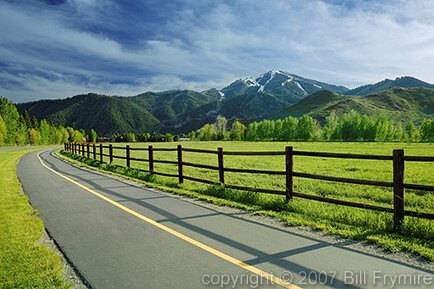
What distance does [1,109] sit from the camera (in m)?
93.0

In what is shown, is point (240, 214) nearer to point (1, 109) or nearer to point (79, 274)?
point (79, 274)

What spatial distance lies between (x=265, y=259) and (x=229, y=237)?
121 cm

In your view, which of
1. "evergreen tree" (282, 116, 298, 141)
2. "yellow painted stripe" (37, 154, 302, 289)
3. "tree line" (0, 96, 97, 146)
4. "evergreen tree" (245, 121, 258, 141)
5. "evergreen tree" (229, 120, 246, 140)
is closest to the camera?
"yellow painted stripe" (37, 154, 302, 289)

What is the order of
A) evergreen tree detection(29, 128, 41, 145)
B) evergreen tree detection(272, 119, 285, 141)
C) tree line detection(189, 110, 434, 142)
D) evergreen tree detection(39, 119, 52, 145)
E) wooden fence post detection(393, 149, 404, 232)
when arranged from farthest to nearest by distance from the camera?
evergreen tree detection(272, 119, 285, 141), evergreen tree detection(39, 119, 52, 145), evergreen tree detection(29, 128, 41, 145), tree line detection(189, 110, 434, 142), wooden fence post detection(393, 149, 404, 232)

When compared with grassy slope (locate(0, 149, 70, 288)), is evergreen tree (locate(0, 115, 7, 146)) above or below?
above

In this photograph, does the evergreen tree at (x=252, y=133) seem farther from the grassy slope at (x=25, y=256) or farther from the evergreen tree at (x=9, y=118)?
the grassy slope at (x=25, y=256)

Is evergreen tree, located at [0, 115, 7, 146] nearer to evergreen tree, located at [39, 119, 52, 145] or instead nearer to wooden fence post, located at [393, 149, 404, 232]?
evergreen tree, located at [39, 119, 52, 145]

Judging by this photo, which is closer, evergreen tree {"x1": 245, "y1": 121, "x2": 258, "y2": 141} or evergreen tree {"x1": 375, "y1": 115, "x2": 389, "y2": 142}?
evergreen tree {"x1": 375, "y1": 115, "x2": 389, "y2": 142}

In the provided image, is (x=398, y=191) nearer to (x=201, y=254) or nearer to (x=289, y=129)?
(x=201, y=254)

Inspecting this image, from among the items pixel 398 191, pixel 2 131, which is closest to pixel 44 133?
pixel 2 131

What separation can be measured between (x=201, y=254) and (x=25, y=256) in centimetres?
293

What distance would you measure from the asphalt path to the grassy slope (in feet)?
1.00

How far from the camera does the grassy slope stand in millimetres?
4145

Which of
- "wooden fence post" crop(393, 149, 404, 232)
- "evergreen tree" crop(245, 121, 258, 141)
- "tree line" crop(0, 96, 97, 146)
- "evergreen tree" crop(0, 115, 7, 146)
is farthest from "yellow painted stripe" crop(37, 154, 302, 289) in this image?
"evergreen tree" crop(245, 121, 258, 141)
